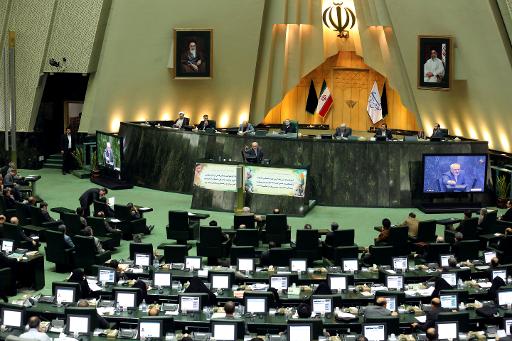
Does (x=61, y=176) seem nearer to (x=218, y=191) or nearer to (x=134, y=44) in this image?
(x=134, y=44)

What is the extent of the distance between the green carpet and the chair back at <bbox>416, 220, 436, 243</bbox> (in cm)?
162

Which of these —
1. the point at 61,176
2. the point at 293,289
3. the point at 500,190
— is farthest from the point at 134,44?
the point at 293,289

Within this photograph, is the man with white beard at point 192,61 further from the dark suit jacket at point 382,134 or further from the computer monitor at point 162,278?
the computer monitor at point 162,278

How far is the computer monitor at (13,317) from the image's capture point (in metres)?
17.0

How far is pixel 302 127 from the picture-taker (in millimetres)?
40625

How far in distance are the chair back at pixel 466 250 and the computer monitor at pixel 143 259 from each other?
7.24 m

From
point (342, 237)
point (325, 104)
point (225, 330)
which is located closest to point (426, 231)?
point (342, 237)

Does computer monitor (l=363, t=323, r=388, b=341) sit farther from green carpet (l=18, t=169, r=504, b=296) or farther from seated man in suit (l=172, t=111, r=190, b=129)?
seated man in suit (l=172, t=111, r=190, b=129)

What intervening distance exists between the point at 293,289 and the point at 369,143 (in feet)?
38.8

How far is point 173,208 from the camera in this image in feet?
101

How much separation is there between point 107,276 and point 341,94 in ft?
74.3

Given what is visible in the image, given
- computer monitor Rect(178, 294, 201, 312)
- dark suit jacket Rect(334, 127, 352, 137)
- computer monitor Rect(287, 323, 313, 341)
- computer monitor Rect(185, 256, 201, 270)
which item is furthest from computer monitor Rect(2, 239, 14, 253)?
dark suit jacket Rect(334, 127, 352, 137)

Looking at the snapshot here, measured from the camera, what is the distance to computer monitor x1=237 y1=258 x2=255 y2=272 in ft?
70.4

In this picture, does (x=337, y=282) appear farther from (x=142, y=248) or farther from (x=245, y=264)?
(x=142, y=248)
